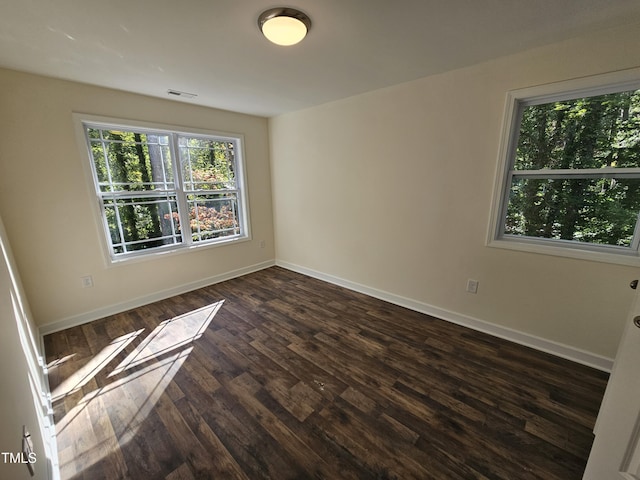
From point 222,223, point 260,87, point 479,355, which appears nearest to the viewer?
point 479,355

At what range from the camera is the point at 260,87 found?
265cm

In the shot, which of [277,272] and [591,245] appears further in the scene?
[277,272]

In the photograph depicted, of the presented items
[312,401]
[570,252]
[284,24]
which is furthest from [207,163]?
[570,252]

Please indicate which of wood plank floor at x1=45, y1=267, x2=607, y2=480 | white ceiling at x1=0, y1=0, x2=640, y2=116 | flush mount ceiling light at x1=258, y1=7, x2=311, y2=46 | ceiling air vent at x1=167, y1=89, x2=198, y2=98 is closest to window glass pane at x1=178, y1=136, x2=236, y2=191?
ceiling air vent at x1=167, y1=89, x2=198, y2=98

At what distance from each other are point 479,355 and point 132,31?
3.46 m

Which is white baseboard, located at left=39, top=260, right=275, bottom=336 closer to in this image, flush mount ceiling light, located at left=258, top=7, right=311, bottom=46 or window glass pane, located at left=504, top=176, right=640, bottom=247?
flush mount ceiling light, located at left=258, top=7, right=311, bottom=46

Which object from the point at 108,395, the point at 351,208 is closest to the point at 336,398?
the point at 108,395

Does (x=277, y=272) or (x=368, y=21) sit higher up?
(x=368, y=21)

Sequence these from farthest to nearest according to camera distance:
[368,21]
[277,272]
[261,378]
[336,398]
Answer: [277,272], [261,378], [336,398], [368,21]

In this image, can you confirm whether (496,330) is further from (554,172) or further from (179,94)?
(179,94)

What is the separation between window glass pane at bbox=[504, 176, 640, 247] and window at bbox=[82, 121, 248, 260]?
3.43 m

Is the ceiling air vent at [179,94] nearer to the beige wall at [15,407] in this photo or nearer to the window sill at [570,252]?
the beige wall at [15,407]

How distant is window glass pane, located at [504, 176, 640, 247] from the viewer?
186 cm

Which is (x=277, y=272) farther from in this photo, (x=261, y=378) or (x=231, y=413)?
(x=231, y=413)
